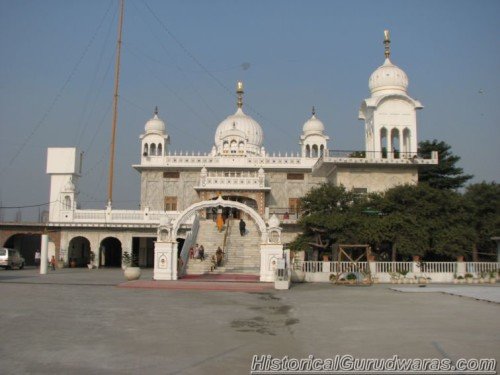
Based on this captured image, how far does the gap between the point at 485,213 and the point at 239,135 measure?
62.6 feet

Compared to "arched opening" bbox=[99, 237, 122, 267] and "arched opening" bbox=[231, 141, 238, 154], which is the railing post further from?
"arched opening" bbox=[99, 237, 122, 267]

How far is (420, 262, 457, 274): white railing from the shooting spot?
2446cm

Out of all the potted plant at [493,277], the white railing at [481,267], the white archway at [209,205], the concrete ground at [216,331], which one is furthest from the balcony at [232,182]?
the concrete ground at [216,331]

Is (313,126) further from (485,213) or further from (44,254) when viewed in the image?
(44,254)

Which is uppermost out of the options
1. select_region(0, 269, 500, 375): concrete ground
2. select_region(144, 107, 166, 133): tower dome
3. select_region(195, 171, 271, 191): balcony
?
select_region(144, 107, 166, 133): tower dome

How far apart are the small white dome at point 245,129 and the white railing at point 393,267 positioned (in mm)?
21434

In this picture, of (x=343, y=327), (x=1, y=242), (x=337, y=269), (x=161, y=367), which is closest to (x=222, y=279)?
(x=337, y=269)

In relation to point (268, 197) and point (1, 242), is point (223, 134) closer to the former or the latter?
point (268, 197)

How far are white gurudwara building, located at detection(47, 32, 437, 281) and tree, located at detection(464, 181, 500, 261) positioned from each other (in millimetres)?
3085

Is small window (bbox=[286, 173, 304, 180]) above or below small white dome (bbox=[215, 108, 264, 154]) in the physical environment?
below

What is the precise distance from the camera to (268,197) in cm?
4038

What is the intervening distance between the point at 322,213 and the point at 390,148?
29.1 feet

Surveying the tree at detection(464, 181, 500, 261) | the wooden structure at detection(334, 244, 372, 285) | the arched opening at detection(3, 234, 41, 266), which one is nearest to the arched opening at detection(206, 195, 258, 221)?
the wooden structure at detection(334, 244, 372, 285)

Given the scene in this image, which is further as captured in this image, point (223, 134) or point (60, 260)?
point (223, 134)
